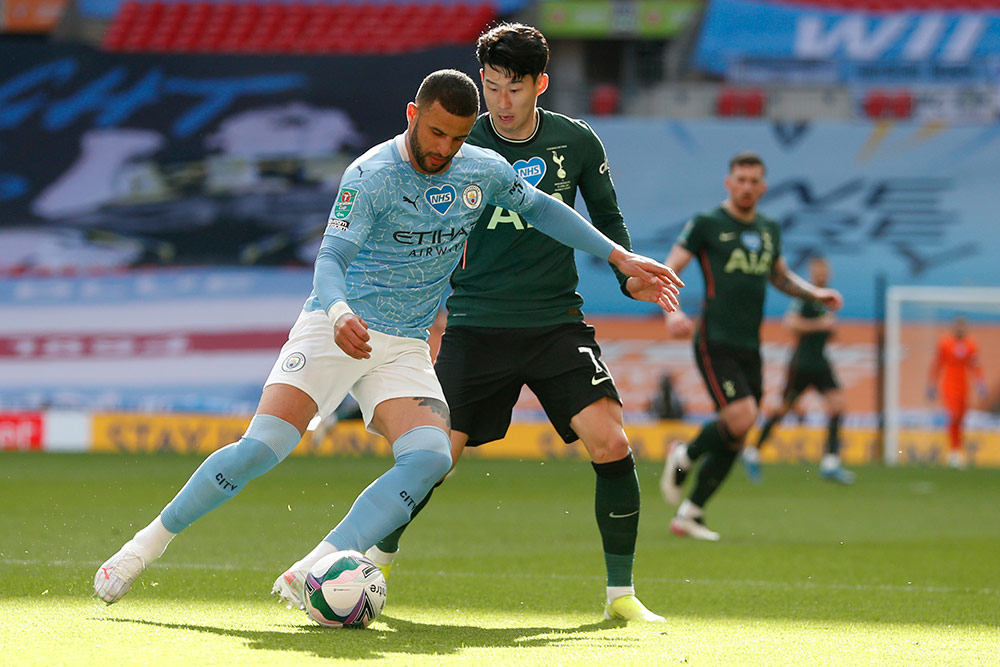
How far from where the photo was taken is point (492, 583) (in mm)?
6039

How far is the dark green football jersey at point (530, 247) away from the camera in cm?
522

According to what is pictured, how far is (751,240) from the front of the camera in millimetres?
8406

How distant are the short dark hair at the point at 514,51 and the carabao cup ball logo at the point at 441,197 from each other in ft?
2.08

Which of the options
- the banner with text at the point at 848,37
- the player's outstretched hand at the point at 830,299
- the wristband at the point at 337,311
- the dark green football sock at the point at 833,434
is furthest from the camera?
the banner with text at the point at 848,37

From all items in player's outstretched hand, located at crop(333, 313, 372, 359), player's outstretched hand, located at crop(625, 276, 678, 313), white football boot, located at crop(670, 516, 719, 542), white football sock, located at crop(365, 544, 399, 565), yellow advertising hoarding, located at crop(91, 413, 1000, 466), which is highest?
player's outstretched hand, located at crop(333, 313, 372, 359)

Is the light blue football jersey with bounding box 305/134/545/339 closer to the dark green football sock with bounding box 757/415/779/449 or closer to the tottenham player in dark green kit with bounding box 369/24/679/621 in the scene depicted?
the tottenham player in dark green kit with bounding box 369/24/679/621

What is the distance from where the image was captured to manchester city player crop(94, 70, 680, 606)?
434 centimetres

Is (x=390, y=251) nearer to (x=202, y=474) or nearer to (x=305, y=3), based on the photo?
(x=202, y=474)

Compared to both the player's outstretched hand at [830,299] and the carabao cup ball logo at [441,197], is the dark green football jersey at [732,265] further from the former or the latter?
the carabao cup ball logo at [441,197]

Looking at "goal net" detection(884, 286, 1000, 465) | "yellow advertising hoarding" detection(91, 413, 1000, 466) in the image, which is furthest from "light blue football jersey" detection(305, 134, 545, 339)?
"goal net" detection(884, 286, 1000, 465)

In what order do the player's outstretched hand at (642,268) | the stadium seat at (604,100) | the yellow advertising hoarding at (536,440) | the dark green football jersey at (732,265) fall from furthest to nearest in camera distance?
the stadium seat at (604,100) → the yellow advertising hoarding at (536,440) → the dark green football jersey at (732,265) → the player's outstretched hand at (642,268)

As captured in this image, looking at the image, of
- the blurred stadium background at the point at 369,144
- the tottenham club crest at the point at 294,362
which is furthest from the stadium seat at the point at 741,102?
the tottenham club crest at the point at 294,362

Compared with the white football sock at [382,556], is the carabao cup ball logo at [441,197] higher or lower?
higher

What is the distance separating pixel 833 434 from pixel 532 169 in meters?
9.31
